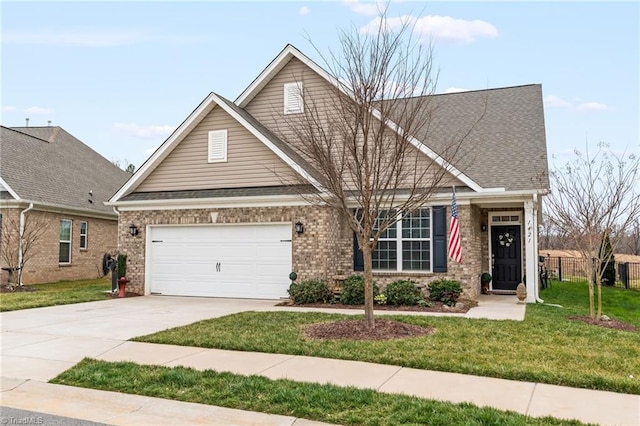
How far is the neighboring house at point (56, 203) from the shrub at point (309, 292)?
35.8ft

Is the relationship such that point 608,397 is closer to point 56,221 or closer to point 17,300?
point 17,300

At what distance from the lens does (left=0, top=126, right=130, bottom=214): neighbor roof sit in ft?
63.2

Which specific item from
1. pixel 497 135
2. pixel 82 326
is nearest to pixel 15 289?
pixel 82 326

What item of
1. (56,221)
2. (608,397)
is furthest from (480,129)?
(56,221)

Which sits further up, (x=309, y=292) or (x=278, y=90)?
(x=278, y=90)

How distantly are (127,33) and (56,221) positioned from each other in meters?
9.64

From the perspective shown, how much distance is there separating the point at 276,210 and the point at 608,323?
8.69 meters

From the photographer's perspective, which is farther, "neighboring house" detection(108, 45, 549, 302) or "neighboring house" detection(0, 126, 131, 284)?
"neighboring house" detection(0, 126, 131, 284)

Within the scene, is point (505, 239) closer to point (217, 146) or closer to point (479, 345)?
point (479, 345)

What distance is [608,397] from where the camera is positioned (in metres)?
5.45

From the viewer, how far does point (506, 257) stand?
16.4m

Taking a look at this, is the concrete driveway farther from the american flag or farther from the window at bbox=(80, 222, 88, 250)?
the window at bbox=(80, 222, 88, 250)

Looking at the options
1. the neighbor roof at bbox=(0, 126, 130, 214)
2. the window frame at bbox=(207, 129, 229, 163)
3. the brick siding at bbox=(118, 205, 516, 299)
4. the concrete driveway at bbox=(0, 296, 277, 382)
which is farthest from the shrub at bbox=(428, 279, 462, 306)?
the neighbor roof at bbox=(0, 126, 130, 214)

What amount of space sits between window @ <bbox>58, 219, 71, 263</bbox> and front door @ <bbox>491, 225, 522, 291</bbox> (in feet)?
53.8
